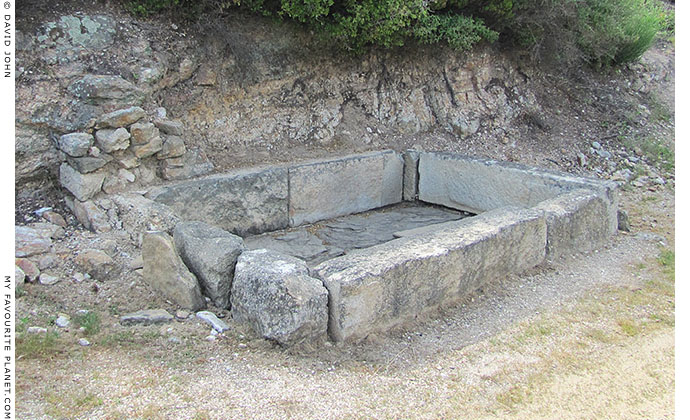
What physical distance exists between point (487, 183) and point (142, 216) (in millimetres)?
3644

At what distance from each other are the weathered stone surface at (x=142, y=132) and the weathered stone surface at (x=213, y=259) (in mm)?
1465

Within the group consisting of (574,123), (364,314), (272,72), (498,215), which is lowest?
(364,314)

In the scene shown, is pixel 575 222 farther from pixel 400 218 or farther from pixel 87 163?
pixel 87 163

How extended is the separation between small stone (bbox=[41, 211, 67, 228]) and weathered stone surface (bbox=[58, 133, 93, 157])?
53 centimetres

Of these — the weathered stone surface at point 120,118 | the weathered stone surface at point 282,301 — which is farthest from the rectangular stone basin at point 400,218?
the weathered stone surface at point 120,118

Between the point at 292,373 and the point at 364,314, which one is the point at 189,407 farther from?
the point at 364,314

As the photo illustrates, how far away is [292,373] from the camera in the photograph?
130 inches

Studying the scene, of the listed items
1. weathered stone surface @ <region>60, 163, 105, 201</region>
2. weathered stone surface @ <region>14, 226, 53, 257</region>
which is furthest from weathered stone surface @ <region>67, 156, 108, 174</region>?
weathered stone surface @ <region>14, 226, 53, 257</region>

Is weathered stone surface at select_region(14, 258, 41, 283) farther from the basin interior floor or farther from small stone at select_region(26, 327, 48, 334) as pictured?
the basin interior floor

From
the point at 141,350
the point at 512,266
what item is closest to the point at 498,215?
the point at 512,266

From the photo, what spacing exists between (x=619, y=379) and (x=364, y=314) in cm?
151

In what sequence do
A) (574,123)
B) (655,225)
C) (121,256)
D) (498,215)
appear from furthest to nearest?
(574,123) → (655,225) → (498,215) → (121,256)

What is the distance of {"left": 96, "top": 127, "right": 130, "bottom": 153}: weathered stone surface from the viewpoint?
Answer: 201 inches

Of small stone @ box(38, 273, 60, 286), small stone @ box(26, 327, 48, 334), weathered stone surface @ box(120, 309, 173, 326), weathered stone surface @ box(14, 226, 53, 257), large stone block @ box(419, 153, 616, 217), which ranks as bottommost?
weathered stone surface @ box(120, 309, 173, 326)
